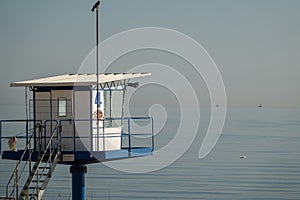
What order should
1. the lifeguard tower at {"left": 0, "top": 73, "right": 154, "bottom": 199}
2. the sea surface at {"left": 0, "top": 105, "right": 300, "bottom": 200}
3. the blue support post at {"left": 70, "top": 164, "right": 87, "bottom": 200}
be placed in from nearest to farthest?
the lifeguard tower at {"left": 0, "top": 73, "right": 154, "bottom": 199}
the blue support post at {"left": 70, "top": 164, "right": 87, "bottom": 200}
the sea surface at {"left": 0, "top": 105, "right": 300, "bottom": 200}

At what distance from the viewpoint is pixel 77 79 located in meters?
25.1

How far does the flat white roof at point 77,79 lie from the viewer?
78.8ft

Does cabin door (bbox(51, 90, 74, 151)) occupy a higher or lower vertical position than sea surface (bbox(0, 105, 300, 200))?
higher

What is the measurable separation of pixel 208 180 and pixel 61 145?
43661mm

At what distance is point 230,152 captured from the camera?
95.9 m

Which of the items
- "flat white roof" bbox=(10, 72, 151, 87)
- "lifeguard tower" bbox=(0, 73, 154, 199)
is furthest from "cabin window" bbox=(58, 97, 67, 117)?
"flat white roof" bbox=(10, 72, 151, 87)

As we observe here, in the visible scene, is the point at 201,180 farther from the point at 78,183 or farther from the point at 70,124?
the point at 70,124

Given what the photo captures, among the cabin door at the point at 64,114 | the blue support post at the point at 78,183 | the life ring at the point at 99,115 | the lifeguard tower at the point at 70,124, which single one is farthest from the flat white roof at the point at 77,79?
the blue support post at the point at 78,183

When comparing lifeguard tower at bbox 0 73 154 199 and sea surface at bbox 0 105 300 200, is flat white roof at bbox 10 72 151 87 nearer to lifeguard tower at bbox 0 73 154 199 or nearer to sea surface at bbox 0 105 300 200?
lifeguard tower at bbox 0 73 154 199

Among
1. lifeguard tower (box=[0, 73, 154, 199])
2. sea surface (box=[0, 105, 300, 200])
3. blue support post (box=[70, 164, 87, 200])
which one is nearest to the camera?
lifeguard tower (box=[0, 73, 154, 199])

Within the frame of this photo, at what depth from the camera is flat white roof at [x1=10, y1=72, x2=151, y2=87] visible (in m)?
24.0

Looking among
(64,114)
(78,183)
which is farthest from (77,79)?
(78,183)

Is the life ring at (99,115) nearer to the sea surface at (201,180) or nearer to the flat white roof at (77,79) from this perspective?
the flat white roof at (77,79)

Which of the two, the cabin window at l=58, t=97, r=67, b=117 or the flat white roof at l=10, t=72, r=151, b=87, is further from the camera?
the cabin window at l=58, t=97, r=67, b=117
